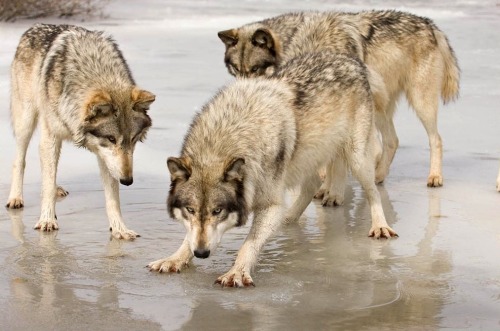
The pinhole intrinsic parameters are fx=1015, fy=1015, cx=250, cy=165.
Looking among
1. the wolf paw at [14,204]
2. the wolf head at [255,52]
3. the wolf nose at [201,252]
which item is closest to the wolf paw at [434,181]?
the wolf head at [255,52]

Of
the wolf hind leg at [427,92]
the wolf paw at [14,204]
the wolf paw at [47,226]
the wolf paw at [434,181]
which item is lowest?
the wolf paw at [434,181]

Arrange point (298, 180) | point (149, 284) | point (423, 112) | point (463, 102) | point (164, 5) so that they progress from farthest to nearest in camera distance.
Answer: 1. point (164, 5)
2. point (463, 102)
3. point (423, 112)
4. point (298, 180)
5. point (149, 284)

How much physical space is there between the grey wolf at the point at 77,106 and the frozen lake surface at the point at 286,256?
0.94 ft

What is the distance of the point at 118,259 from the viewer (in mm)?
6258

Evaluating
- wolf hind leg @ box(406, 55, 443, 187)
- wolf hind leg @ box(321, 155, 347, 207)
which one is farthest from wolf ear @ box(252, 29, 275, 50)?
wolf hind leg @ box(406, 55, 443, 187)

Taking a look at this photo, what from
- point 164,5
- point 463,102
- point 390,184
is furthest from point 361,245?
point 164,5

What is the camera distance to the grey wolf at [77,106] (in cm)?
653

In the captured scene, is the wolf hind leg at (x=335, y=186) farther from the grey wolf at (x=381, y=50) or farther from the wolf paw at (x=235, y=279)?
the wolf paw at (x=235, y=279)

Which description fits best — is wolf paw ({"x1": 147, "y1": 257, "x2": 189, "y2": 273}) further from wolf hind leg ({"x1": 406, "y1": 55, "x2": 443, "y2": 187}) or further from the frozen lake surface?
wolf hind leg ({"x1": 406, "y1": 55, "x2": 443, "y2": 187})

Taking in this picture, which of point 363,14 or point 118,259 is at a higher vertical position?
point 363,14

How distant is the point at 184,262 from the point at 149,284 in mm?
362

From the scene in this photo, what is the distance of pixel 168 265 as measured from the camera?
5941 mm

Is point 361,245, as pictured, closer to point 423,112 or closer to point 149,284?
point 149,284

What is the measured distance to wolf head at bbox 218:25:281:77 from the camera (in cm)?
857
